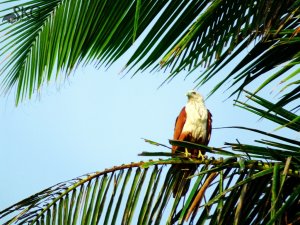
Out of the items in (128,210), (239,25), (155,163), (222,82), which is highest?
(239,25)

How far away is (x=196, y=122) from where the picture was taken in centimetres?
614

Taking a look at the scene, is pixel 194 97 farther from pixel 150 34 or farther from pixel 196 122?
pixel 150 34

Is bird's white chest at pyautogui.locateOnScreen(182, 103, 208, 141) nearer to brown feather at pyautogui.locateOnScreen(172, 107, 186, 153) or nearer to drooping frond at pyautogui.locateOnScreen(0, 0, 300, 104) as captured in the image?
brown feather at pyautogui.locateOnScreen(172, 107, 186, 153)

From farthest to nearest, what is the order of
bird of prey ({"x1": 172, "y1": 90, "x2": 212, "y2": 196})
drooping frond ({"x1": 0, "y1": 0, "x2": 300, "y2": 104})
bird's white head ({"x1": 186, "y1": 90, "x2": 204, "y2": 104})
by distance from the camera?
bird's white head ({"x1": 186, "y1": 90, "x2": 204, "y2": 104}) < bird of prey ({"x1": 172, "y1": 90, "x2": 212, "y2": 196}) < drooping frond ({"x1": 0, "y1": 0, "x2": 300, "y2": 104})

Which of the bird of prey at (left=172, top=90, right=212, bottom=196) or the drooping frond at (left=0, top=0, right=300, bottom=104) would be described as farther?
the bird of prey at (left=172, top=90, right=212, bottom=196)

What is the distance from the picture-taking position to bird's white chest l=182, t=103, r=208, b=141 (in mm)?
6090

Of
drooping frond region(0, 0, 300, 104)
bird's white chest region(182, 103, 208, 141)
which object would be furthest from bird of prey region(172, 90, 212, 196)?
drooping frond region(0, 0, 300, 104)

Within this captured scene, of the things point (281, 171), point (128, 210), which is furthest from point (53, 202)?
point (281, 171)

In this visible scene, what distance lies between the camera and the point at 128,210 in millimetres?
3064

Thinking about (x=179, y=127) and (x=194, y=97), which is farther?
(x=194, y=97)

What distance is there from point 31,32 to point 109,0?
0.57m

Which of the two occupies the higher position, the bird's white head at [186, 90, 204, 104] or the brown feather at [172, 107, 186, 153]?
the bird's white head at [186, 90, 204, 104]

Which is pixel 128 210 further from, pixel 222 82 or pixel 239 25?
pixel 239 25

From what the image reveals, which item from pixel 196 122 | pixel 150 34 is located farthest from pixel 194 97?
pixel 150 34
